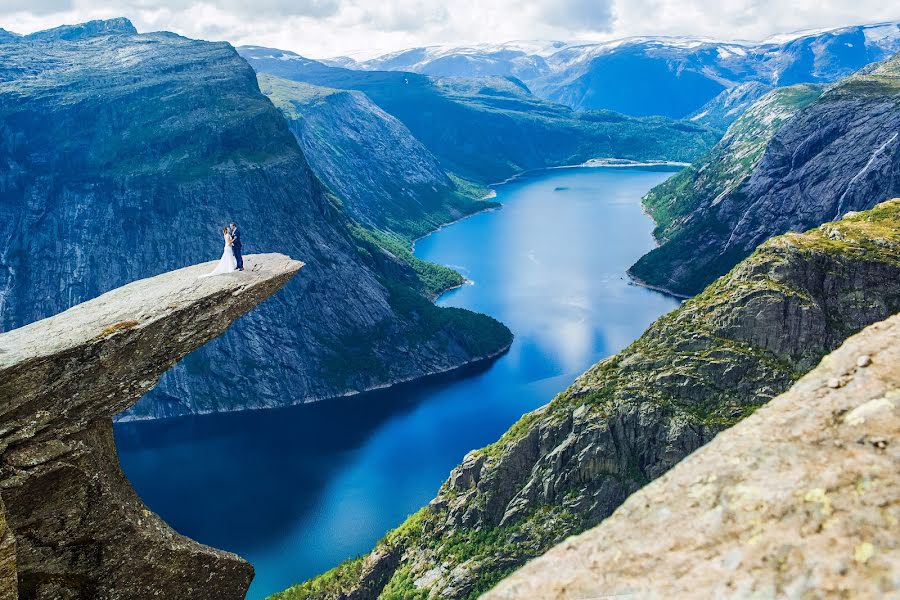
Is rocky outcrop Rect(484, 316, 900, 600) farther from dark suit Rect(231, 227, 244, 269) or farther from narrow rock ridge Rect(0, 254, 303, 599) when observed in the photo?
dark suit Rect(231, 227, 244, 269)

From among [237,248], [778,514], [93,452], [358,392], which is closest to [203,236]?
[358,392]

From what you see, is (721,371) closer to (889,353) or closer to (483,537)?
(483,537)

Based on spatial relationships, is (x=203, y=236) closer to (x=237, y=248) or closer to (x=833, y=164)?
(x=237, y=248)

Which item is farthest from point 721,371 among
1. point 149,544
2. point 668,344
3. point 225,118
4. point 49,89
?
point 49,89

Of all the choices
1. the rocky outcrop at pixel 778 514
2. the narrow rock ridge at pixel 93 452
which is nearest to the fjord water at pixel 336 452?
the narrow rock ridge at pixel 93 452

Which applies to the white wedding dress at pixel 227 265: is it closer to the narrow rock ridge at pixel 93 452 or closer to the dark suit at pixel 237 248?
the dark suit at pixel 237 248

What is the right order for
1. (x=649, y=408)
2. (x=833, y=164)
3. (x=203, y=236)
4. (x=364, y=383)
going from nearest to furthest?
(x=649, y=408) < (x=364, y=383) < (x=203, y=236) < (x=833, y=164)
